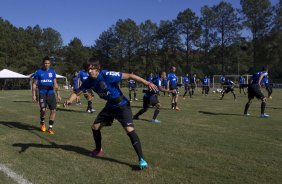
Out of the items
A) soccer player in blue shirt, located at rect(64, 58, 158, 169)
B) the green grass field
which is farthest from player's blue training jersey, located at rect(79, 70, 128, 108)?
the green grass field

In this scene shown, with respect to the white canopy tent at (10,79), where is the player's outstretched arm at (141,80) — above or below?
below

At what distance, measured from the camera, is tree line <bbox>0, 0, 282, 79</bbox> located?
2574 inches

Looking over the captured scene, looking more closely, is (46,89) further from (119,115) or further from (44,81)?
(119,115)

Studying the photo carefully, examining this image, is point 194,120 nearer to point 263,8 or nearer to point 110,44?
point 263,8

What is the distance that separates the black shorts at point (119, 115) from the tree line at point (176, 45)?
6190cm

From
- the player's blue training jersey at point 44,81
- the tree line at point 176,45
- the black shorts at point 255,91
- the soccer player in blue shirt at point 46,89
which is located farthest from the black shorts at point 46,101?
the tree line at point 176,45

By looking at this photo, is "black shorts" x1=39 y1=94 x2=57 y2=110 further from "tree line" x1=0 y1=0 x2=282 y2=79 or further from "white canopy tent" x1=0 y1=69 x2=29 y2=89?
"tree line" x1=0 y1=0 x2=282 y2=79

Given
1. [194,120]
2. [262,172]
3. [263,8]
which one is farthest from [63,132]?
[263,8]

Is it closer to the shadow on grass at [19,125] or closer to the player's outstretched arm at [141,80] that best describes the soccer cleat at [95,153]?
the player's outstretched arm at [141,80]

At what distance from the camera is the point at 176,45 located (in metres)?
79.4

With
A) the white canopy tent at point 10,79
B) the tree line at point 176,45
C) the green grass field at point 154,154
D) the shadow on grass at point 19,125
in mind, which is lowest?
the green grass field at point 154,154

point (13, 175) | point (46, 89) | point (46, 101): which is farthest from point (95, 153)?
point (46, 89)

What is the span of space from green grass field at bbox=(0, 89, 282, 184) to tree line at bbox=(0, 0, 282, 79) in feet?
191

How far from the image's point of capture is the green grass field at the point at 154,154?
5680 millimetres
